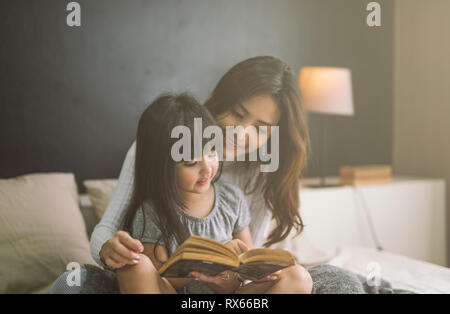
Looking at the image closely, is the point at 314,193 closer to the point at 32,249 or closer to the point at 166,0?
the point at 166,0

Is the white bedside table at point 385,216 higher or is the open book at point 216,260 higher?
the open book at point 216,260

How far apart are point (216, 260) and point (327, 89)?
1.19 m

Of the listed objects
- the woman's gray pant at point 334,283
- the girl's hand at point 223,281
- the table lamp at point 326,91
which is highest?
the table lamp at point 326,91

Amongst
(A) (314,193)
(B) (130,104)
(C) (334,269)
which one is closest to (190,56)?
(B) (130,104)

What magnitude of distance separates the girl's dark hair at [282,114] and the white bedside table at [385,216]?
Result: 1.81 ft

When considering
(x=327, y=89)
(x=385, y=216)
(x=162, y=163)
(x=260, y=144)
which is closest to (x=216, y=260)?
(x=162, y=163)

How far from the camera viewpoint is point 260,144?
114 centimetres

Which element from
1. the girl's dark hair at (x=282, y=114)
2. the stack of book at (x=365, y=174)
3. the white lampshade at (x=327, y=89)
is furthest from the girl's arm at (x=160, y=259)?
the stack of book at (x=365, y=174)

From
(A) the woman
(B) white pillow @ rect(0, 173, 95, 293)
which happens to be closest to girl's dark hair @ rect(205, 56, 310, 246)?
(A) the woman

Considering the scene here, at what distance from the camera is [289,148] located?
117cm

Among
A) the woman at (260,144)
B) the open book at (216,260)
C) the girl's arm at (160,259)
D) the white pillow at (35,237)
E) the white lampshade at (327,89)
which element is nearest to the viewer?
the open book at (216,260)

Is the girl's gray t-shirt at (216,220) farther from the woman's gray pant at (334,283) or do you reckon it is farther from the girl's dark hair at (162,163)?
the woman's gray pant at (334,283)

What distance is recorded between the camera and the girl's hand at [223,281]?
93 centimetres

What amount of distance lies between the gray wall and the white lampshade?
0.17 m
